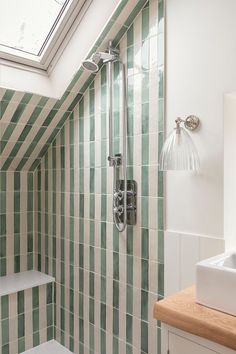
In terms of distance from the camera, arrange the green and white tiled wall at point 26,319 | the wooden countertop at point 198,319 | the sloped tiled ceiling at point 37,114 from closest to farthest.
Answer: the wooden countertop at point 198,319
the sloped tiled ceiling at point 37,114
the green and white tiled wall at point 26,319

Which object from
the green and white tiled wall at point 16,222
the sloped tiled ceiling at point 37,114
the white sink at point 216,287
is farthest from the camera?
the green and white tiled wall at point 16,222

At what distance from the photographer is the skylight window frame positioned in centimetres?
188

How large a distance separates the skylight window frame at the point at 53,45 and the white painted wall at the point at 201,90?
0.60 m

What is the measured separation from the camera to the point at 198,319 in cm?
98

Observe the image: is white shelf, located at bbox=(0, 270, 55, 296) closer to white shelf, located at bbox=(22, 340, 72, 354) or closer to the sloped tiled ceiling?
white shelf, located at bbox=(22, 340, 72, 354)

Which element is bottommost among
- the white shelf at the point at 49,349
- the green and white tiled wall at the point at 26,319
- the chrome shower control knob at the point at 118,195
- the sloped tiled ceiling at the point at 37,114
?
the white shelf at the point at 49,349

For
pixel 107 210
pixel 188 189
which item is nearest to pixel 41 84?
pixel 107 210

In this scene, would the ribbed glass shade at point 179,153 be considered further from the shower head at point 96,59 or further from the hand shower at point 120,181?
the shower head at point 96,59

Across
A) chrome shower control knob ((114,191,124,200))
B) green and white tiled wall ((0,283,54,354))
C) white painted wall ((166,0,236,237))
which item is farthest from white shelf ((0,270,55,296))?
white painted wall ((166,0,236,237))

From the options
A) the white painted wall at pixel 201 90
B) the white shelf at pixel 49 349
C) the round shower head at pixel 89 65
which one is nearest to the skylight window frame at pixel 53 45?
the round shower head at pixel 89 65

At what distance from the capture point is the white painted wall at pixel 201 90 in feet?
4.56

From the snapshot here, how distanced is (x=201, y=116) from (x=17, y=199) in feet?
5.44

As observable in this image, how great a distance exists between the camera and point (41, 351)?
2297 mm

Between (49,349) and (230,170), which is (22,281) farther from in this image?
(230,170)
